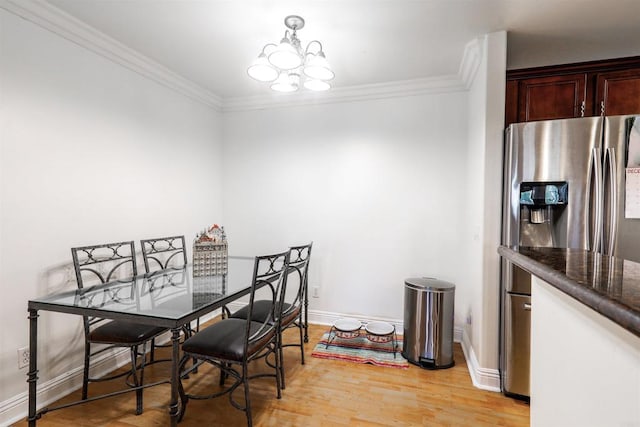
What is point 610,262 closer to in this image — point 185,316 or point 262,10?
point 185,316


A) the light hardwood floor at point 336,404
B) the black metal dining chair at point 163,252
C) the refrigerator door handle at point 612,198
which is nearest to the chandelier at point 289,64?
the black metal dining chair at point 163,252

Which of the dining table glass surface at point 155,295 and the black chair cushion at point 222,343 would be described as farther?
the black chair cushion at point 222,343

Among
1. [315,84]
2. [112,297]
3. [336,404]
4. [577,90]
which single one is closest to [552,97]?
[577,90]

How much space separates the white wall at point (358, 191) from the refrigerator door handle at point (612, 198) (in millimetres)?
1190

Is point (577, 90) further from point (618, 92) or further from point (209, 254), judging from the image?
point (209, 254)

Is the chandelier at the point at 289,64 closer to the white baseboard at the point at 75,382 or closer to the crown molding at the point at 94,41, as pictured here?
the crown molding at the point at 94,41

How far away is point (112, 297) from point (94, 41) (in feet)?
6.10

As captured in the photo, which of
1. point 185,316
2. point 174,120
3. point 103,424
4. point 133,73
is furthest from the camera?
point 174,120

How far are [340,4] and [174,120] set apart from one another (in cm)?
200

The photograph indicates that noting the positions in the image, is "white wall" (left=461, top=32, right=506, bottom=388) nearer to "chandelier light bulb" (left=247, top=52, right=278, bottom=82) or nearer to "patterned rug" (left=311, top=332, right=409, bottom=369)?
"patterned rug" (left=311, top=332, right=409, bottom=369)

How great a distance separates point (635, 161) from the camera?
1840 millimetres

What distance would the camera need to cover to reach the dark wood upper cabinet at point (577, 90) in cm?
233

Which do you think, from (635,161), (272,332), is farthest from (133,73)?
(635,161)

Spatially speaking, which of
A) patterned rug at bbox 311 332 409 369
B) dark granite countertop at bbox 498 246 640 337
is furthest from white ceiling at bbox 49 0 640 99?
patterned rug at bbox 311 332 409 369
